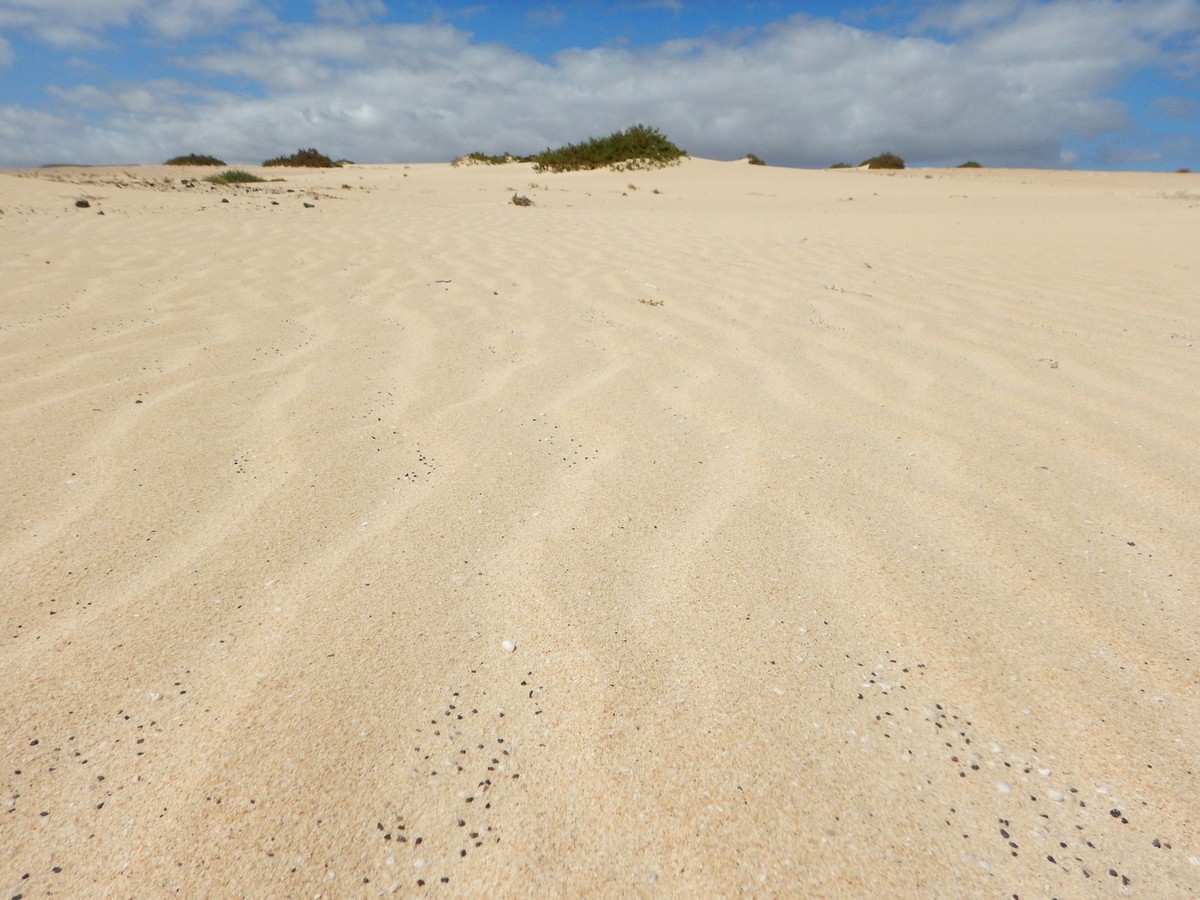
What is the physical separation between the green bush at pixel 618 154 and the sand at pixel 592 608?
15140 millimetres

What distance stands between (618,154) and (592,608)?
57.9ft

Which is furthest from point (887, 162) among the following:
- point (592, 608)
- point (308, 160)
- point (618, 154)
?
point (592, 608)

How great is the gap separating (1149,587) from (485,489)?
148 centimetres

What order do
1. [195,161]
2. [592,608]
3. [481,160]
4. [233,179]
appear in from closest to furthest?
[592,608] < [233,179] < [195,161] < [481,160]

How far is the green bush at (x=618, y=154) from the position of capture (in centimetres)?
1655

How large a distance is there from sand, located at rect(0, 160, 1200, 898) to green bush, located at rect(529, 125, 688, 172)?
15140 millimetres

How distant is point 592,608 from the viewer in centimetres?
127

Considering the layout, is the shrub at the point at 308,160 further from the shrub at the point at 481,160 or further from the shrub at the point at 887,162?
the shrub at the point at 887,162

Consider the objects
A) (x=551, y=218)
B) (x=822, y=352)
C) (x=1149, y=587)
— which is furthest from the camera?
(x=551, y=218)

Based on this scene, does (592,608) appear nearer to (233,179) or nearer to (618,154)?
(233,179)

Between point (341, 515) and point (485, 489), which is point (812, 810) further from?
point (341, 515)

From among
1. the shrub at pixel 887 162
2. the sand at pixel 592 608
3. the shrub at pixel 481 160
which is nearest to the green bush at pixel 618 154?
the shrub at pixel 481 160

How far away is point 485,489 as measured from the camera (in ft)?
5.46

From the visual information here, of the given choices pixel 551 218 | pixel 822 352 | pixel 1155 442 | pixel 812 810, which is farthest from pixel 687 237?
pixel 812 810
